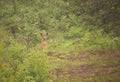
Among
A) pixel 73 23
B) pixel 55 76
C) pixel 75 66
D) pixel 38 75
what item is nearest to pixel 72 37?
pixel 73 23

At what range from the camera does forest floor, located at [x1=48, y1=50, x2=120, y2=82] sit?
39.2 ft

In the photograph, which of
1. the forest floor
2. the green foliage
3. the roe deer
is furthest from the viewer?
the green foliage

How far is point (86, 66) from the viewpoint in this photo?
1359cm

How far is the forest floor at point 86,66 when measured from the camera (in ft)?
39.2

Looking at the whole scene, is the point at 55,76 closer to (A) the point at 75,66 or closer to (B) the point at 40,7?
(A) the point at 75,66

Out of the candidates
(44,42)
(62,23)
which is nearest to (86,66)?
(44,42)

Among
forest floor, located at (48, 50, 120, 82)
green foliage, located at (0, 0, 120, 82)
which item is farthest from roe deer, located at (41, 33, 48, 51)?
forest floor, located at (48, 50, 120, 82)

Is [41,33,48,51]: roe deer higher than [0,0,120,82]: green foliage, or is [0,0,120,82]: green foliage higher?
[0,0,120,82]: green foliage

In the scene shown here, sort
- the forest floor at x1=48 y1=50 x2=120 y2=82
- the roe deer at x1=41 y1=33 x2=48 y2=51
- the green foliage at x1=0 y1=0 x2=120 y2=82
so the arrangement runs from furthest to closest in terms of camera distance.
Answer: the green foliage at x1=0 y1=0 x2=120 y2=82
the roe deer at x1=41 y1=33 x2=48 y2=51
the forest floor at x1=48 y1=50 x2=120 y2=82

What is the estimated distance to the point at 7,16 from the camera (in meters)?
20.4

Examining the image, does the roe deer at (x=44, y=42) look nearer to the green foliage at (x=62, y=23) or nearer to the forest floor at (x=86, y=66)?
the green foliage at (x=62, y=23)

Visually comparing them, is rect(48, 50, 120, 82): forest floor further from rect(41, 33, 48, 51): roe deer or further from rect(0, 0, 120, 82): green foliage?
rect(0, 0, 120, 82): green foliage

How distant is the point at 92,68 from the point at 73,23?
7.16 metres

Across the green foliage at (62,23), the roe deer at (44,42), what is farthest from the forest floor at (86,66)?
the green foliage at (62,23)
